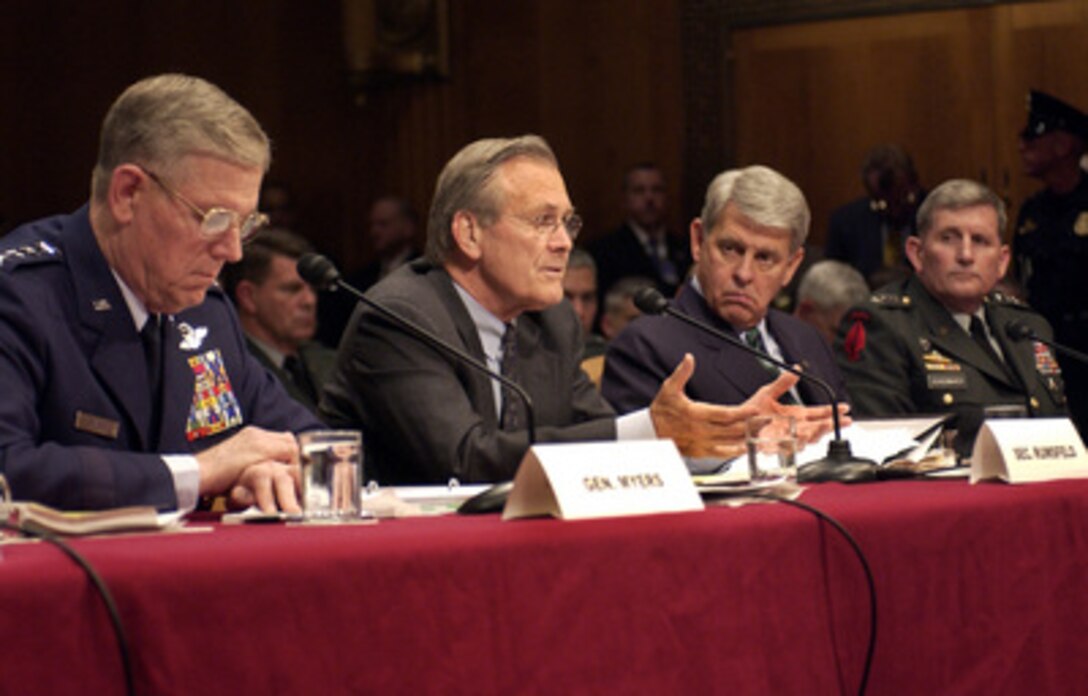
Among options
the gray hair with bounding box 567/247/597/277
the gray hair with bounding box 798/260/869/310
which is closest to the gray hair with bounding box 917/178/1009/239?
the gray hair with bounding box 798/260/869/310

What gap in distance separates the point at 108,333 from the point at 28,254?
16cm

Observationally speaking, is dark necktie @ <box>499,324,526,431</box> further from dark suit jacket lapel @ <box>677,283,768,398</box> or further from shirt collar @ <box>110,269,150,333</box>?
shirt collar @ <box>110,269,150,333</box>

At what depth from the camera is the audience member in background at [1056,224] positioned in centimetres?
688

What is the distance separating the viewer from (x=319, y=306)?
8469 mm

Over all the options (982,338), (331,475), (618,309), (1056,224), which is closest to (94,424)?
(331,475)

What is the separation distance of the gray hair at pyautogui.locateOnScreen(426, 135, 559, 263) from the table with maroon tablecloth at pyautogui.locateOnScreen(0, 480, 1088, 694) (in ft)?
3.64

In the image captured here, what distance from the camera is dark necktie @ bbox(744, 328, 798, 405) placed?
4.10 m

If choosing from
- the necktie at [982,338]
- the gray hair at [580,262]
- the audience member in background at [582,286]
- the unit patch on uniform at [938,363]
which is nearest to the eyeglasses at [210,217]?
the unit patch on uniform at [938,363]

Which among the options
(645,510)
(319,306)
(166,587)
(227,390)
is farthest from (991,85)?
(166,587)

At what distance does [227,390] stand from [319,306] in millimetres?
5464

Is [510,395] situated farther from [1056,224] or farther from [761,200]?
[1056,224]

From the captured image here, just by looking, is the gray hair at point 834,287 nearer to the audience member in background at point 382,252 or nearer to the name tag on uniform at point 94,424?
the audience member in background at point 382,252

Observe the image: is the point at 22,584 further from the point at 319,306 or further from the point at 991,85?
the point at 991,85

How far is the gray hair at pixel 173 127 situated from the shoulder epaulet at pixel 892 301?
7.85 feet
